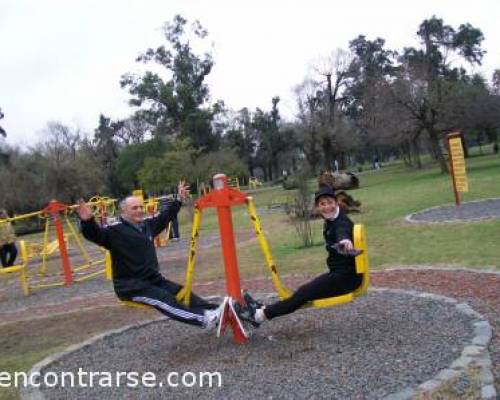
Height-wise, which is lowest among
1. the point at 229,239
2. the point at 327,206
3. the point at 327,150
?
the point at 229,239

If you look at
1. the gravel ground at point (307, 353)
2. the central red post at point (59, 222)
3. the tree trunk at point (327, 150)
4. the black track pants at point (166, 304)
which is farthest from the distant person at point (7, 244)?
the tree trunk at point (327, 150)

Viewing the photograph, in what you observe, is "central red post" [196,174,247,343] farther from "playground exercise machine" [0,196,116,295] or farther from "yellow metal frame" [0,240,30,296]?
"yellow metal frame" [0,240,30,296]

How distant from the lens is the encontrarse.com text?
4.66m

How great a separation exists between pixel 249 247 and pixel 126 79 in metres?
40.5

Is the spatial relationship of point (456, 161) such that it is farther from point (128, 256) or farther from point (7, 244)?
point (128, 256)

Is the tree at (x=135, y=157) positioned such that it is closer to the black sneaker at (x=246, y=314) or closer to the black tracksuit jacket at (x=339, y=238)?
the black sneaker at (x=246, y=314)

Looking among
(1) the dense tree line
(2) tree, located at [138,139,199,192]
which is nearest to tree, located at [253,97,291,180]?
(1) the dense tree line

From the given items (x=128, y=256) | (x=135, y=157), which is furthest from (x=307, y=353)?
(x=135, y=157)

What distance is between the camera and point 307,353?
4.93m

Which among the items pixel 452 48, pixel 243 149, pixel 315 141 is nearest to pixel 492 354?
pixel 315 141

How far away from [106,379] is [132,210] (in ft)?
4.82

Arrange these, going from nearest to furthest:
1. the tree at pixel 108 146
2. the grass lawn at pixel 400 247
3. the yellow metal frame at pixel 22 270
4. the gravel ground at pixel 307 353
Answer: the gravel ground at pixel 307 353, the grass lawn at pixel 400 247, the yellow metal frame at pixel 22 270, the tree at pixel 108 146

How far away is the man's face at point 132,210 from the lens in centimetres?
544

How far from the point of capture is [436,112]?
101 feet
